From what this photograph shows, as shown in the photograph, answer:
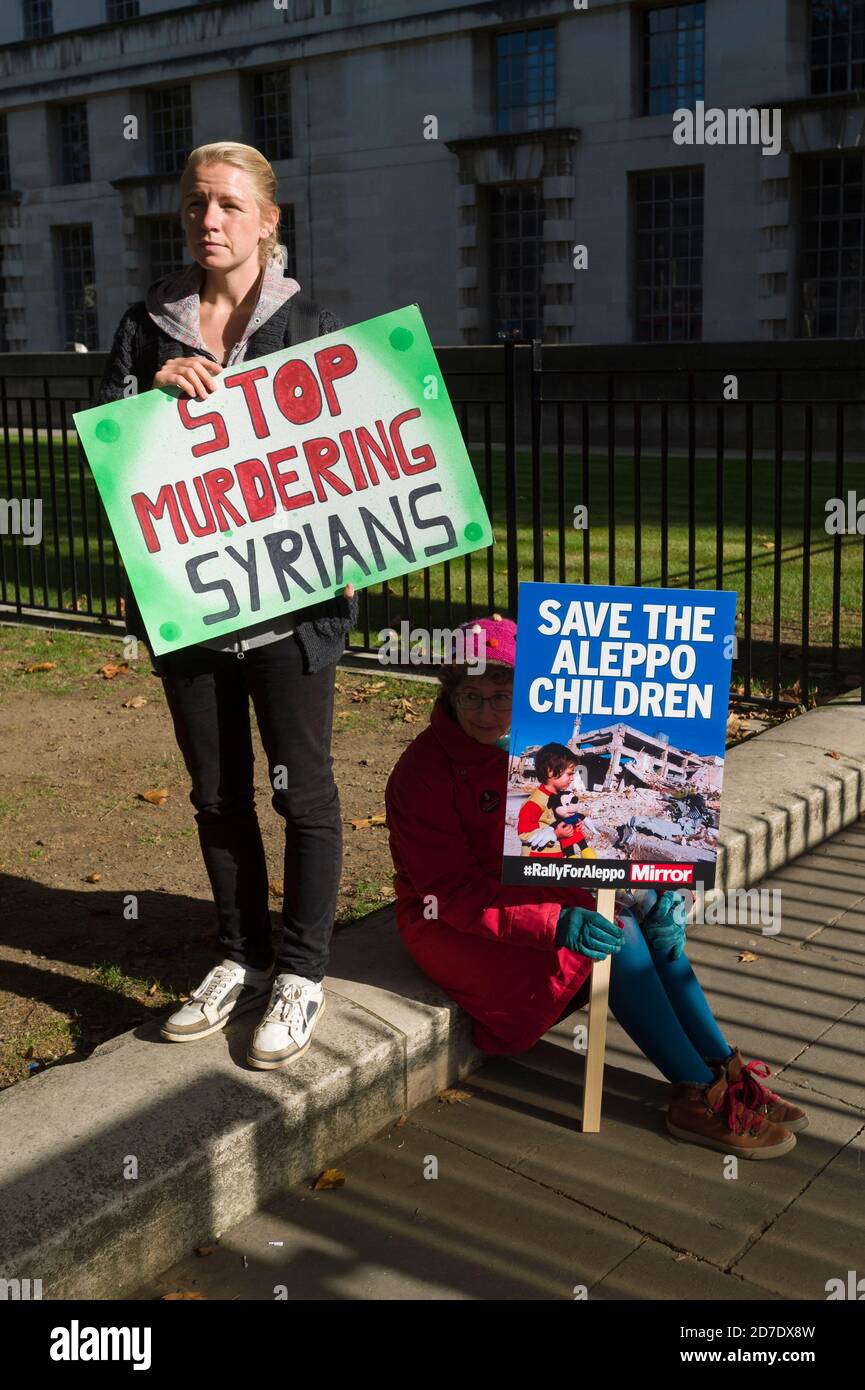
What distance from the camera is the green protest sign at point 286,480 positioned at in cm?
324

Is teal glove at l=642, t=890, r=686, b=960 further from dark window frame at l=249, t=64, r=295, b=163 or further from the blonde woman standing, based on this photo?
dark window frame at l=249, t=64, r=295, b=163

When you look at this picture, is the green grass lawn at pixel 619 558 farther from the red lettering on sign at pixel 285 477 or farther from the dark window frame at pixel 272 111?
the dark window frame at pixel 272 111

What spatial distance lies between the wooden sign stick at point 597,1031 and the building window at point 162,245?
115 feet

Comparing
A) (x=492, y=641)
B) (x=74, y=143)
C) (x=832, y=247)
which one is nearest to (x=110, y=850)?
(x=492, y=641)

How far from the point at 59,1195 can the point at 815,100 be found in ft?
83.9

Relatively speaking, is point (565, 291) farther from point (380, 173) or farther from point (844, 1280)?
point (844, 1280)

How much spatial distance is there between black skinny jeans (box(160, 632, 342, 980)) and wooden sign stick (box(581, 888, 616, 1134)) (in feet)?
2.17

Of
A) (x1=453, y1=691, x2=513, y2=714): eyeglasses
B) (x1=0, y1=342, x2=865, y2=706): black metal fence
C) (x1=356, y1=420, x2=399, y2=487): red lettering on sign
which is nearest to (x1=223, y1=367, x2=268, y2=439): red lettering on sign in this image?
(x1=356, y1=420, x2=399, y2=487): red lettering on sign

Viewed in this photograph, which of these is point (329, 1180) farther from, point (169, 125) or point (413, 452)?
point (169, 125)

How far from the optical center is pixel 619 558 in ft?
32.4

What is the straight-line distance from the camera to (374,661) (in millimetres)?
7883

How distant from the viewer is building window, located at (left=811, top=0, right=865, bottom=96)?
24.2m

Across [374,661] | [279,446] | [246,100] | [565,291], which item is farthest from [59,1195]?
[246,100]

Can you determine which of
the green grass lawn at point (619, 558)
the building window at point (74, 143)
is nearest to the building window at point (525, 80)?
the building window at point (74, 143)
